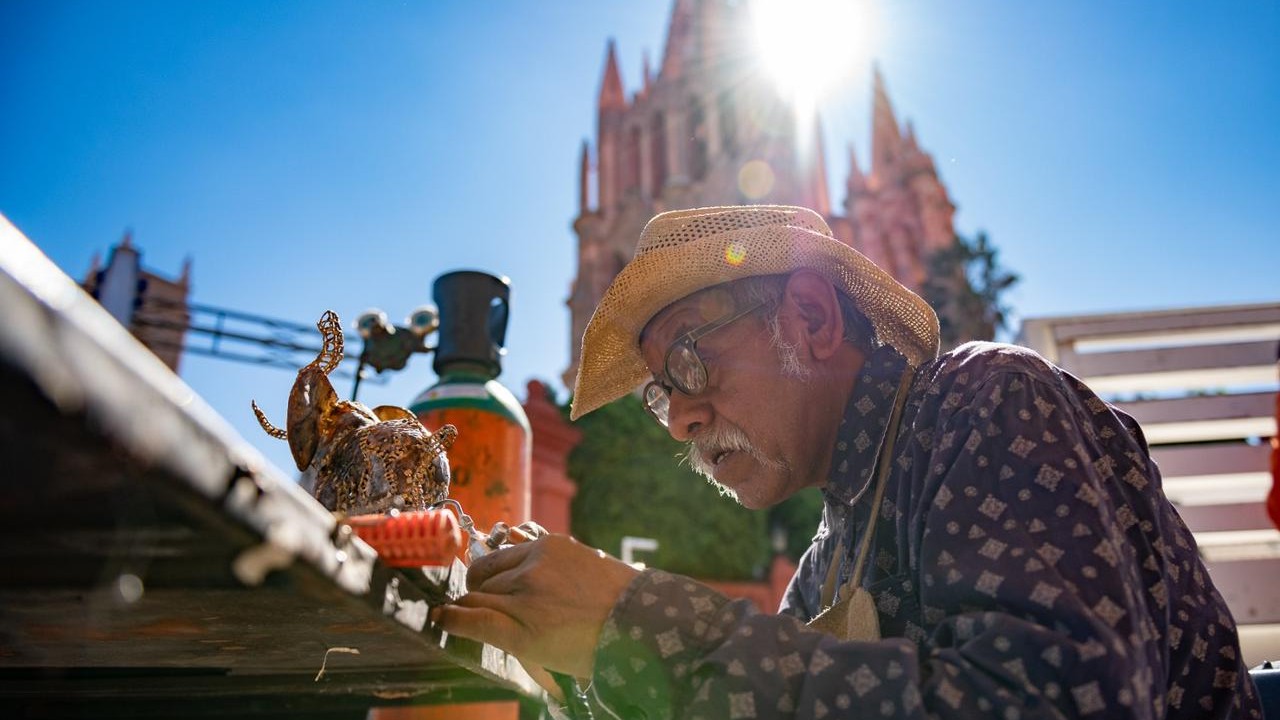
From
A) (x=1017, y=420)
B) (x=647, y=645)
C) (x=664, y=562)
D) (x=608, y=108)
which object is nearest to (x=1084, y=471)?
(x=1017, y=420)

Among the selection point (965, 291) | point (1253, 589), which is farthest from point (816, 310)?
point (965, 291)

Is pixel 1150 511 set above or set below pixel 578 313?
below

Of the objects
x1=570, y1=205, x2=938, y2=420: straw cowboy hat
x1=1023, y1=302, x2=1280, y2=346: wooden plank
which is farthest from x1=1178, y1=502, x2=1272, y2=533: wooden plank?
x1=570, y1=205, x2=938, y2=420: straw cowboy hat

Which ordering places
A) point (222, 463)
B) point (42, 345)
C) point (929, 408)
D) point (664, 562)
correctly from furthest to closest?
point (664, 562), point (929, 408), point (222, 463), point (42, 345)

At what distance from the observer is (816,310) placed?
1.81 metres

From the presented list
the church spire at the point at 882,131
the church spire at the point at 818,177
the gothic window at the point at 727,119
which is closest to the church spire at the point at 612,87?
the gothic window at the point at 727,119

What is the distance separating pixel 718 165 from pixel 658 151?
150 inches

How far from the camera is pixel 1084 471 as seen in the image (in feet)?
3.81

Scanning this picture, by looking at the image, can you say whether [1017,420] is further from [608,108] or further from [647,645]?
[608,108]

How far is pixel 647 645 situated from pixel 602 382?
4.19 ft

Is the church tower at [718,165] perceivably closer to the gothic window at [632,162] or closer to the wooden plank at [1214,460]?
the gothic window at [632,162]

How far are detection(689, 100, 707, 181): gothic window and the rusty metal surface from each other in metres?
29.3

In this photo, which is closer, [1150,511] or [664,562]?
[1150,511]

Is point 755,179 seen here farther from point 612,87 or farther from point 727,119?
point 612,87
